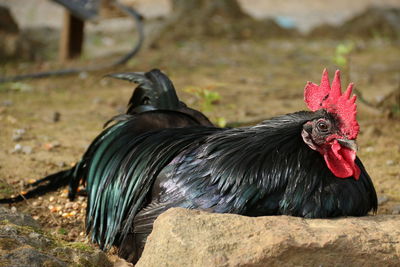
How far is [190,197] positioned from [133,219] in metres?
0.44

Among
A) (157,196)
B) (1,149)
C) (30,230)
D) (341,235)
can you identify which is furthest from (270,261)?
(1,149)

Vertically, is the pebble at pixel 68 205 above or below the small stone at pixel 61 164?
below

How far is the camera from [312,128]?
3.55m

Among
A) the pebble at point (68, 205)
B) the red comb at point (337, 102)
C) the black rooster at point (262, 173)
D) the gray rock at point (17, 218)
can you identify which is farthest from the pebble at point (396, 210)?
the gray rock at point (17, 218)

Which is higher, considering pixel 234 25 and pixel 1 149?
pixel 234 25

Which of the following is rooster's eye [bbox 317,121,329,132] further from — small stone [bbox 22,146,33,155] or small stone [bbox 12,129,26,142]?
small stone [bbox 12,129,26,142]

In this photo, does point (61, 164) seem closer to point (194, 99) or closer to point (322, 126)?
point (194, 99)

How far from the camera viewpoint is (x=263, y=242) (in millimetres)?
3143

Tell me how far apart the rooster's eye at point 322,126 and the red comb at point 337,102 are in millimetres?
78

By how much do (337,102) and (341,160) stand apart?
0.31 metres

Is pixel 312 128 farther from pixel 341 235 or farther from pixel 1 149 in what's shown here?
pixel 1 149

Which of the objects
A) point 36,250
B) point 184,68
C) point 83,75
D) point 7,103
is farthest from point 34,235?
point 184,68

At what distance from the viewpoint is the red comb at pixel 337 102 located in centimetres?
347

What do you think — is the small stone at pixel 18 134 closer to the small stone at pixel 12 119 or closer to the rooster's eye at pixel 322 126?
the small stone at pixel 12 119
